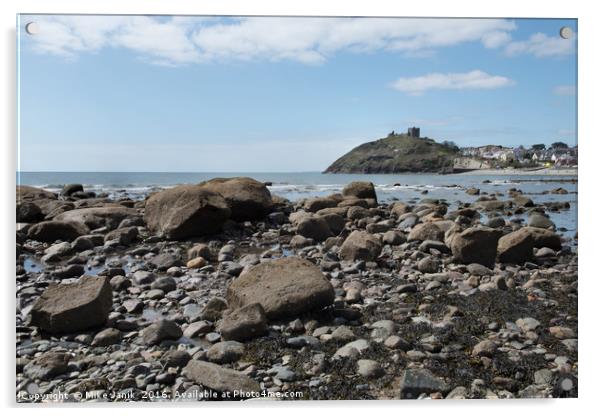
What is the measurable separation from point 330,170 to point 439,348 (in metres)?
→ 1.96

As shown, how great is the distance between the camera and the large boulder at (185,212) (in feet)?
23.0

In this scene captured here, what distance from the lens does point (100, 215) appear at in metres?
7.41

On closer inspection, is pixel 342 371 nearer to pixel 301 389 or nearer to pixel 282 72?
pixel 301 389

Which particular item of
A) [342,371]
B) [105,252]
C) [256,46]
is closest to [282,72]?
[256,46]

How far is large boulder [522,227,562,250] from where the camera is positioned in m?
5.97

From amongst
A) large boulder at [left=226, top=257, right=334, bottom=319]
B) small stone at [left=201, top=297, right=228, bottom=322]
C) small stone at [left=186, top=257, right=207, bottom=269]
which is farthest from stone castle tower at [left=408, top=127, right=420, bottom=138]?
small stone at [left=186, top=257, right=207, bottom=269]

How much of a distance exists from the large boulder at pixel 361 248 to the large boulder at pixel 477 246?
100cm

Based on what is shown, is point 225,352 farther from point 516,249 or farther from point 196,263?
point 516,249

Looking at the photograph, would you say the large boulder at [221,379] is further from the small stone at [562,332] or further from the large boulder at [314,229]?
the large boulder at [314,229]

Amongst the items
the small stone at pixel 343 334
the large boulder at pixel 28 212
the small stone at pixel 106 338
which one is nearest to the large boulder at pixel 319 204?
the small stone at pixel 343 334

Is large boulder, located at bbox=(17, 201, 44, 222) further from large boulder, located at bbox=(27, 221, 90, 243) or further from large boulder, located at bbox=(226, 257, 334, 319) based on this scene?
large boulder, located at bbox=(226, 257, 334, 319)

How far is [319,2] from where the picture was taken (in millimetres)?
4023

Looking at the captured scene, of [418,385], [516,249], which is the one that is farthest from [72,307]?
[516,249]

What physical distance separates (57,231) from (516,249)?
5.98 metres
